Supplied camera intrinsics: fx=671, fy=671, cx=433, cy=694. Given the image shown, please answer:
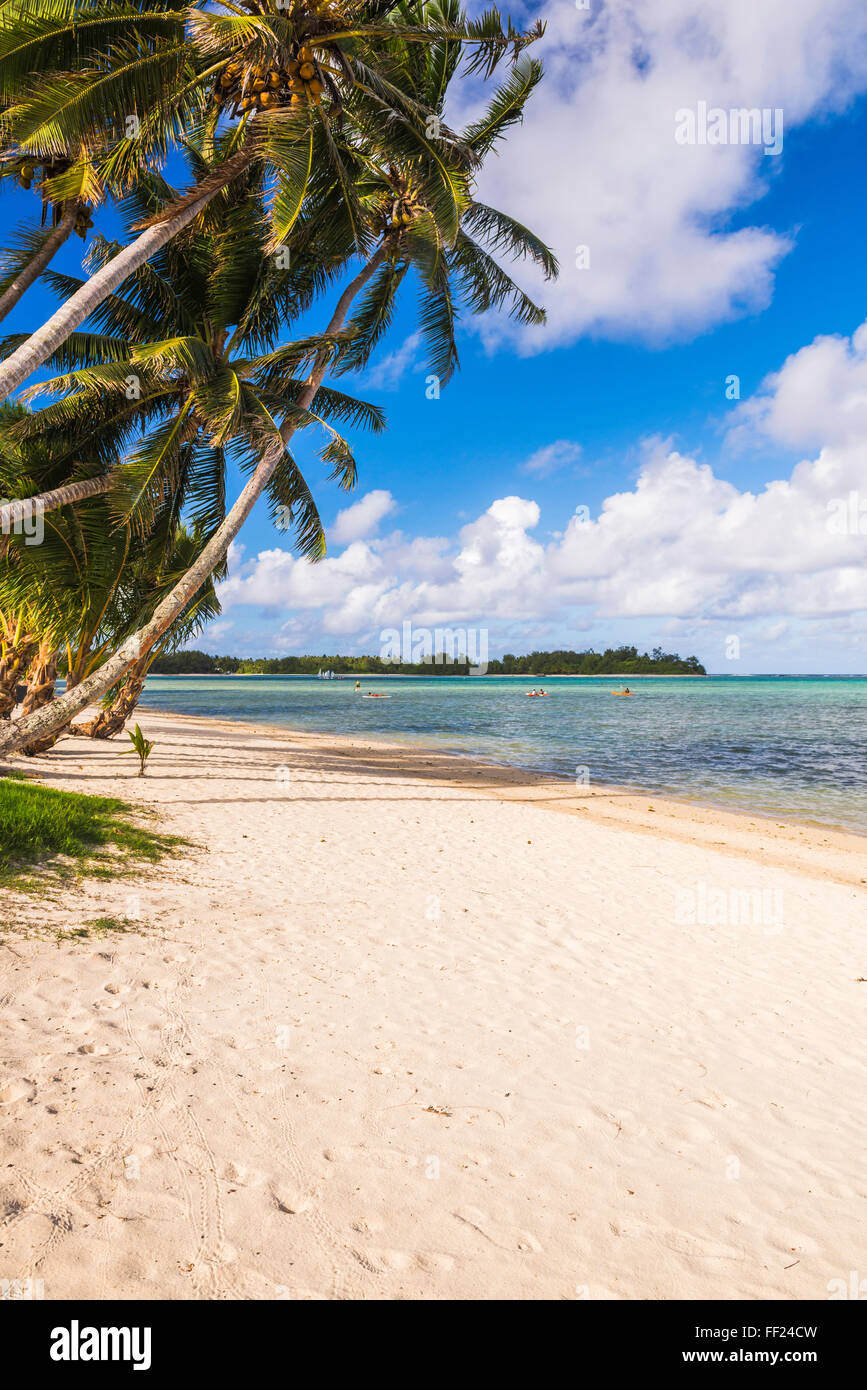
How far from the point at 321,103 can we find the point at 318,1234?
46.1ft

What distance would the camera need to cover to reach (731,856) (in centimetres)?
1119

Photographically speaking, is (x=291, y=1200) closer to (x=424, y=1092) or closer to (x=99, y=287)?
(x=424, y=1092)

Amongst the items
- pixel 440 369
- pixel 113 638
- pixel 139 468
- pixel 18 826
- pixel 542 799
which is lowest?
pixel 542 799

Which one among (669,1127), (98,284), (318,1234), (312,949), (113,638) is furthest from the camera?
(113,638)

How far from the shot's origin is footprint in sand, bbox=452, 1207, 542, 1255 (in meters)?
2.75

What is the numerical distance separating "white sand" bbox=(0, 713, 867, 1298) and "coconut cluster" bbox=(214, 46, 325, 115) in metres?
10.8

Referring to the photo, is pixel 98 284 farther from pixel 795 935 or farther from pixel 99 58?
pixel 795 935

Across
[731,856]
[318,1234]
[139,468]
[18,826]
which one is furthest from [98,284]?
[731,856]

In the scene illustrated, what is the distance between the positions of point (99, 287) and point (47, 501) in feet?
10.1

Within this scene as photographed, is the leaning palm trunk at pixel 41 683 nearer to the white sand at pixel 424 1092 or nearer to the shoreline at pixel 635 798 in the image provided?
the white sand at pixel 424 1092

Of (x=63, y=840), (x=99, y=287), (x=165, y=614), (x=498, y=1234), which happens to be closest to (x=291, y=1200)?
(x=498, y=1234)

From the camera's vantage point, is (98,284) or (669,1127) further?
(98,284)

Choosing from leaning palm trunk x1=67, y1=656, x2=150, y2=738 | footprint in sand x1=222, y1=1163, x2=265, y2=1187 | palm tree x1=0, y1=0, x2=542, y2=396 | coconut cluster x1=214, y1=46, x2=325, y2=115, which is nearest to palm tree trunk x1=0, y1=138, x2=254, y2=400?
palm tree x1=0, y1=0, x2=542, y2=396

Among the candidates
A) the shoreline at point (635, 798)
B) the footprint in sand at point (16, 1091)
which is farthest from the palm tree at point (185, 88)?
the shoreline at point (635, 798)
